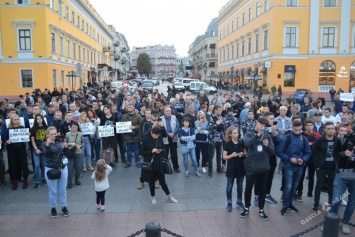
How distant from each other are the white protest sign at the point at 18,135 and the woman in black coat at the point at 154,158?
327 cm

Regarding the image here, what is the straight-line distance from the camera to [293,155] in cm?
664

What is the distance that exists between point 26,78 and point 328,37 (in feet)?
107

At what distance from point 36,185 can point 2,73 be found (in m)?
28.0

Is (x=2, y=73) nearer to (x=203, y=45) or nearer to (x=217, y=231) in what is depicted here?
(x=217, y=231)

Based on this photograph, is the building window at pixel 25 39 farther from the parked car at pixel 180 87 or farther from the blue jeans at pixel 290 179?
the blue jeans at pixel 290 179

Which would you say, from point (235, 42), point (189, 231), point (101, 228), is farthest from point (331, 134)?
point (235, 42)

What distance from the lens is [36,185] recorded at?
8.44 metres

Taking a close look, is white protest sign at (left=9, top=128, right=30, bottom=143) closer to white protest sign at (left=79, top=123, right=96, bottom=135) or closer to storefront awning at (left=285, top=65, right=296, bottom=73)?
white protest sign at (left=79, top=123, right=96, bottom=135)

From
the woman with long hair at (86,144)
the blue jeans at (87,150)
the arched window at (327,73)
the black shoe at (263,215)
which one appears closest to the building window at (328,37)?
the arched window at (327,73)

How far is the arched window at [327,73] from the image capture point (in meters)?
37.9

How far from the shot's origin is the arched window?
3788 centimetres

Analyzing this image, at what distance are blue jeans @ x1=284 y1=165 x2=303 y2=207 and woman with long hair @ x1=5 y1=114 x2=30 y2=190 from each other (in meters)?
6.31

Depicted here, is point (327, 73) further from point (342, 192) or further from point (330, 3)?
point (342, 192)

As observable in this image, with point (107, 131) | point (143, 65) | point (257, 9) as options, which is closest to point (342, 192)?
point (107, 131)
